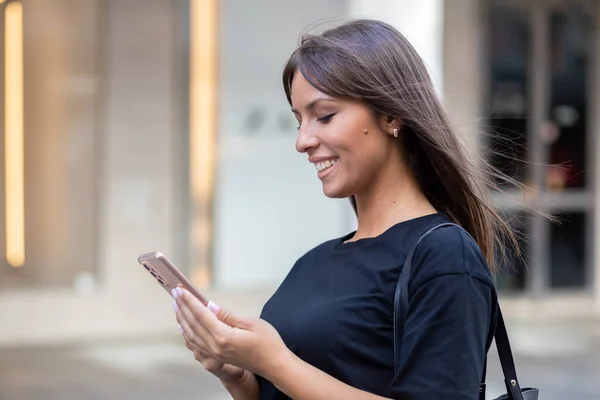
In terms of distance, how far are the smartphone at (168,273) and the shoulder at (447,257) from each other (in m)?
0.41

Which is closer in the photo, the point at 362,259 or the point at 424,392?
the point at 424,392

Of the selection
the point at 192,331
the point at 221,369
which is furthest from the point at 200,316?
the point at 221,369

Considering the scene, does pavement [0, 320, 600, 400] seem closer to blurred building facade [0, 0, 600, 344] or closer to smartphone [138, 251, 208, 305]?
blurred building facade [0, 0, 600, 344]

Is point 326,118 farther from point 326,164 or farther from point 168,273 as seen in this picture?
point 168,273

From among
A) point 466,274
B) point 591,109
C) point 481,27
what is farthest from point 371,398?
point 591,109

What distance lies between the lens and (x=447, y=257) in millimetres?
1746

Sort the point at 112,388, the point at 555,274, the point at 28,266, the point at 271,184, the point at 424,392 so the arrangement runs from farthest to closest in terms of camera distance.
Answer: the point at 555,274, the point at 271,184, the point at 28,266, the point at 112,388, the point at 424,392

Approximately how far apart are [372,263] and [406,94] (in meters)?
0.34

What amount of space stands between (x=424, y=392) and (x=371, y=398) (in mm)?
102

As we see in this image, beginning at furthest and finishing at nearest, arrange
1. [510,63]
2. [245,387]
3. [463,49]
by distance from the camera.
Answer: [510,63]
[463,49]
[245,387]

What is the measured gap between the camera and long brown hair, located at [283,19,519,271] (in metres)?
1.93

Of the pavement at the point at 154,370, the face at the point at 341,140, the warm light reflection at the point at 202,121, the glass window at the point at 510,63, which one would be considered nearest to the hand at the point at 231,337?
the face at the point at 341,140

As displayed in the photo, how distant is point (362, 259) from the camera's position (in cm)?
195

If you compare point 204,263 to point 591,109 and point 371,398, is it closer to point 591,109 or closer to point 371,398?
point 591,109
